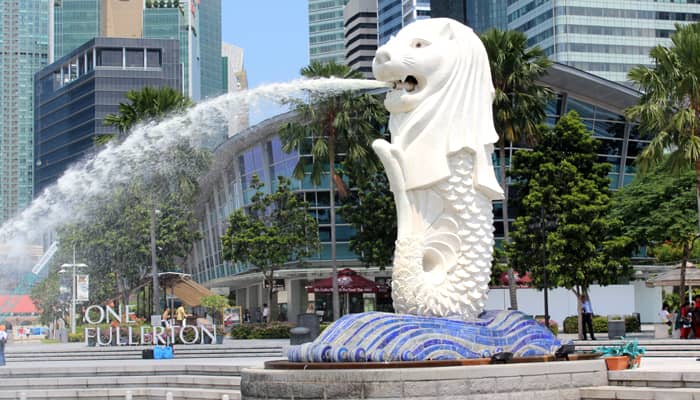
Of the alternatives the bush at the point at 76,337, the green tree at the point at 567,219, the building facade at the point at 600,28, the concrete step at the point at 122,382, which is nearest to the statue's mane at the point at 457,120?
the concrete step at the point at 122,382

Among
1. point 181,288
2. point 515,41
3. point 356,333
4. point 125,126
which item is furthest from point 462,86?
point 181,288

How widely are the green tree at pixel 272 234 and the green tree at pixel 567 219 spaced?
532 inches

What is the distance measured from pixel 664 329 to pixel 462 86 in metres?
18.5

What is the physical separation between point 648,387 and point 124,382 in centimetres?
1232

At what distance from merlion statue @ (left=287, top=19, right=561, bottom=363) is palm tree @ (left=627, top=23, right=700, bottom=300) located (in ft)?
47.4

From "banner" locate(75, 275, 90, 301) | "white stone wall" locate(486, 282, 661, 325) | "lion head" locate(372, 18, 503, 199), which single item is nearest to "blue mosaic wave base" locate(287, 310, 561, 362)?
"lion head" locate(372, 18, 503, 199)

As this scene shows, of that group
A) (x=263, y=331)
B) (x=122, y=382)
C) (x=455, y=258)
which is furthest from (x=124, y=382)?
(x=263, y=331)

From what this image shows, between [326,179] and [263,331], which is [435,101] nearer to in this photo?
[263,331]

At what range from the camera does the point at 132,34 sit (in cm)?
16600

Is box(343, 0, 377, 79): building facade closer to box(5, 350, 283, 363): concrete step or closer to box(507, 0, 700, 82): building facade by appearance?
box(507, 0, 700, 82): building facade

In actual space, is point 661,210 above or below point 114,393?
above

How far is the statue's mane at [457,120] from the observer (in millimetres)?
19656

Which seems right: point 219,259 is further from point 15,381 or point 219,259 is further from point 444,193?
point 444,193

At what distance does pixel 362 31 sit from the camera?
18225 cm
